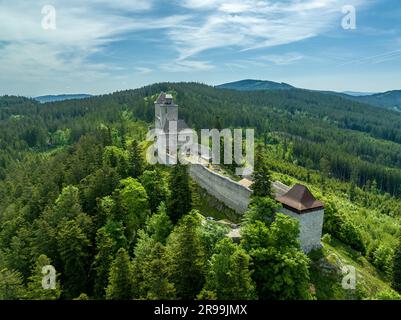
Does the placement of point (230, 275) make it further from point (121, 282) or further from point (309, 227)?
point (309, 227)

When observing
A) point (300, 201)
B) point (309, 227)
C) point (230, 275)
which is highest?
point (300, 201)

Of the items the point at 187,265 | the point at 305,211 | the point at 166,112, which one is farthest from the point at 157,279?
the point at 166,112

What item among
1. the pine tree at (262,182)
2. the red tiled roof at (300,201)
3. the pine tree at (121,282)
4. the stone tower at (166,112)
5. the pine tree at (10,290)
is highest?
the stone tower at (166,112)

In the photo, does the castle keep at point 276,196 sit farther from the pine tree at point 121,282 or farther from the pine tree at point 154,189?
the pine tree at point 121,282

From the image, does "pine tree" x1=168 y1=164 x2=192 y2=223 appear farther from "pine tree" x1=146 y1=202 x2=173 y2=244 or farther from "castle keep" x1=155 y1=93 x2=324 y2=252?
"castle keep" x1=155 y1=93 x2=324 y2=252

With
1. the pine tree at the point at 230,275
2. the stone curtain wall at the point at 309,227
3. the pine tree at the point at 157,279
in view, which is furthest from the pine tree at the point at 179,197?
the pine tree at the point at 230,275

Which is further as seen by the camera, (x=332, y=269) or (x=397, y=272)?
(x=397, y=272)
